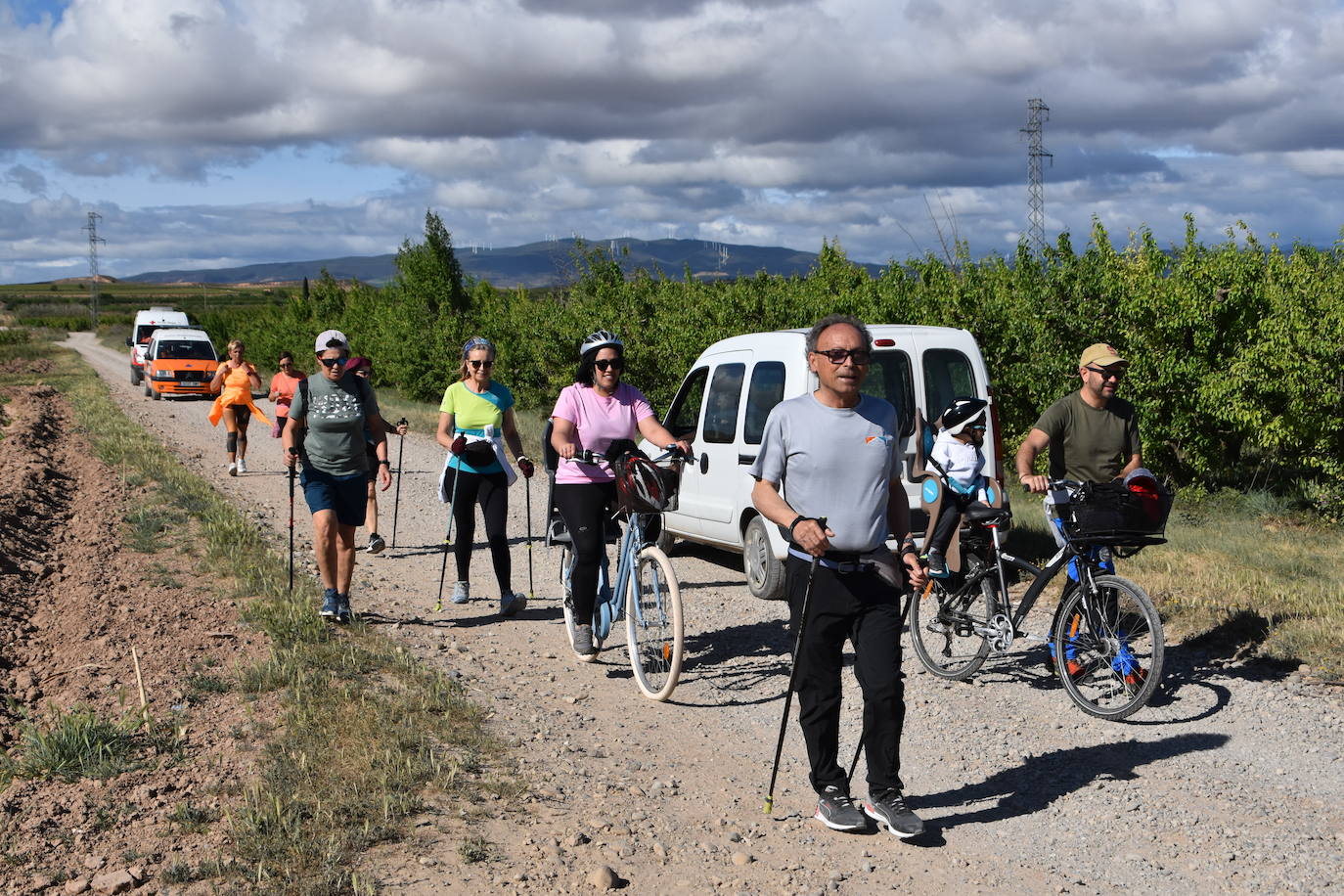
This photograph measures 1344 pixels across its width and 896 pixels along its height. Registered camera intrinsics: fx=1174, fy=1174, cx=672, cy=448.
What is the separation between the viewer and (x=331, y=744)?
5535 millimetres

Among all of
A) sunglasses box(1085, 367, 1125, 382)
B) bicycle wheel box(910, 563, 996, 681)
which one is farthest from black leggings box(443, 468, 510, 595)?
sunglasses box(1085, 367, 1125, 382)

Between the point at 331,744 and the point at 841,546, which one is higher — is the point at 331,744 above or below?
below

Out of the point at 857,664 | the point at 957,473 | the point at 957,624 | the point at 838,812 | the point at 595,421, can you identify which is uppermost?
the point at 595,421

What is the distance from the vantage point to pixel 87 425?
2381 centimetres

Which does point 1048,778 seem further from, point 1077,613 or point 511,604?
point 511,604

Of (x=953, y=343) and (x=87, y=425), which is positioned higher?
(x=953, y=343)

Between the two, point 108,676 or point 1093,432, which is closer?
point 1093,432

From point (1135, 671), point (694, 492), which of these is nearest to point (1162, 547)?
point (694, 492)

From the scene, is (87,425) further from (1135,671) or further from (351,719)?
(1135,671)

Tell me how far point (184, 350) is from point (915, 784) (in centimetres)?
3284

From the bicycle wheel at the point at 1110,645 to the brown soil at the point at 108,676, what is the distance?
4.18 meters

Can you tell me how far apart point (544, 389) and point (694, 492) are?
17.0 m

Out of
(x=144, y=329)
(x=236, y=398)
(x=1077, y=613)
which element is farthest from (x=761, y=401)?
(x=144, y=329)

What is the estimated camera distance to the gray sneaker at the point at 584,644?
734cm
